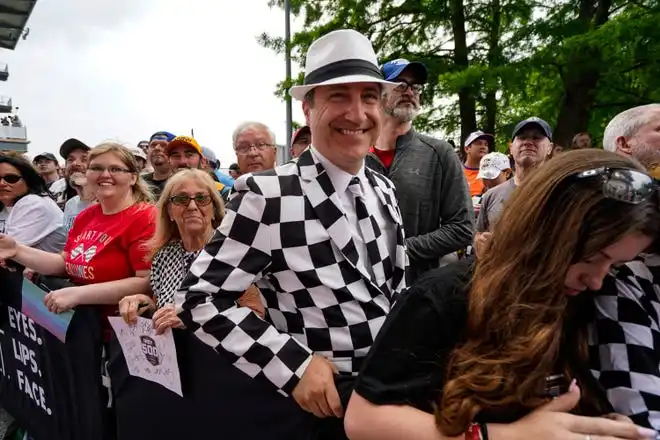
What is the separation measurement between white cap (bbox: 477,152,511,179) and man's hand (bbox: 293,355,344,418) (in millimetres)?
4158

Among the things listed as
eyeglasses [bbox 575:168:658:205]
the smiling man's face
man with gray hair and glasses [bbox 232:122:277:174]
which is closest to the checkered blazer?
the smiling man's face

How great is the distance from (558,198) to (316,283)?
722mm

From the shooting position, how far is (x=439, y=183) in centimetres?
269

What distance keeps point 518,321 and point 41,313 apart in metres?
2.55

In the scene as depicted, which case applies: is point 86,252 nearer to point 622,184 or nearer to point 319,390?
point 319,390

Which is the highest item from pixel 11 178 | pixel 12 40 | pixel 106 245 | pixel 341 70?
pixel 12 40

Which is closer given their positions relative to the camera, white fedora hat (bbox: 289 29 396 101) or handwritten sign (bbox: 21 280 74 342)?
white fedora hat (bbox: 289 29 396 101)

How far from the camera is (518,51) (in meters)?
9.02

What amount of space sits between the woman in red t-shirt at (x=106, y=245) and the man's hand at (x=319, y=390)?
140 centimetres

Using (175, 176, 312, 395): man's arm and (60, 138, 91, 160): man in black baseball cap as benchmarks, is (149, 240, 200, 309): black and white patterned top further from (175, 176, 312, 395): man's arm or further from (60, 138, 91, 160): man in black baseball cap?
(60, 138, 91, 160): man in black baseball cap

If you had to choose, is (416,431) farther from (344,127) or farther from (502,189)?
(502,189)

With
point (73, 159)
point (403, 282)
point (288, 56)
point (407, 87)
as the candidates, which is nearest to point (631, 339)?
point (403, 282)

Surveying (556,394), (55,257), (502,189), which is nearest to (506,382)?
(556,394)

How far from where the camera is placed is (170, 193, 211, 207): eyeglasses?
2.52 metres
